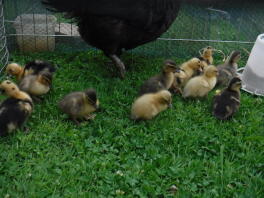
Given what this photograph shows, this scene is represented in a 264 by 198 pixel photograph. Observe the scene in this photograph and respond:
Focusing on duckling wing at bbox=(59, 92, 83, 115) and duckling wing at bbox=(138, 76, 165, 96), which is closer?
duckling wing at bbox=(59, 92, 83, 115)

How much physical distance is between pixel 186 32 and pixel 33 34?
2045mm

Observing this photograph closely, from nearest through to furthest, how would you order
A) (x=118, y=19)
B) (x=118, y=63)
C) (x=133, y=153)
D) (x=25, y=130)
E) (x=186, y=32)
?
(x=133, y=153) → (x=25, y=130) → (x=118, y=19) → (x=118, y=63) → (x=186, y=32)

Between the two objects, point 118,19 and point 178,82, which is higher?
point 118,19

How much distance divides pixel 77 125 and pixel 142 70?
4.73 ft

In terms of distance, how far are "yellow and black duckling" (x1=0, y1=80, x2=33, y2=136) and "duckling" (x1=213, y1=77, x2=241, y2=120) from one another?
5.42 feet

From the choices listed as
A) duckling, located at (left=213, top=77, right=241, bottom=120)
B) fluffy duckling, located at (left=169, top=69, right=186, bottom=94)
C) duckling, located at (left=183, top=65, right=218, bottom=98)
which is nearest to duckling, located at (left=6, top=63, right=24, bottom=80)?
fluffy duckling, located at (left=169, top=69, right=186, bottom=94)

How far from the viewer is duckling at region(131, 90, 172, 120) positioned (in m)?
3.30

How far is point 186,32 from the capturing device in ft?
17.5

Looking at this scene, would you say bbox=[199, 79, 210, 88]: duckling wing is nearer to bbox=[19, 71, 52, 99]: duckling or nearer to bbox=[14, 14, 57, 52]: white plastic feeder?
bbox=[19, 71, 52, 99]: duckling

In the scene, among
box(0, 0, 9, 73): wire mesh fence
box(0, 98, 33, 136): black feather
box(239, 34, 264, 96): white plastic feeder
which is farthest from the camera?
box(0, 0, 9, 73): wire mesh fence

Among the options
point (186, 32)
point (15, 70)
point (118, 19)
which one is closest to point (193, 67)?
point (118, 19)

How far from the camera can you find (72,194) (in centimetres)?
257

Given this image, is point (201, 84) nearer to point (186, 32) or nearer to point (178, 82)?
point (178, 82)

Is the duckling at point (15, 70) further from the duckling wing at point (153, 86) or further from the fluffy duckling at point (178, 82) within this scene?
the fluffy duckling at point (178, 82)
